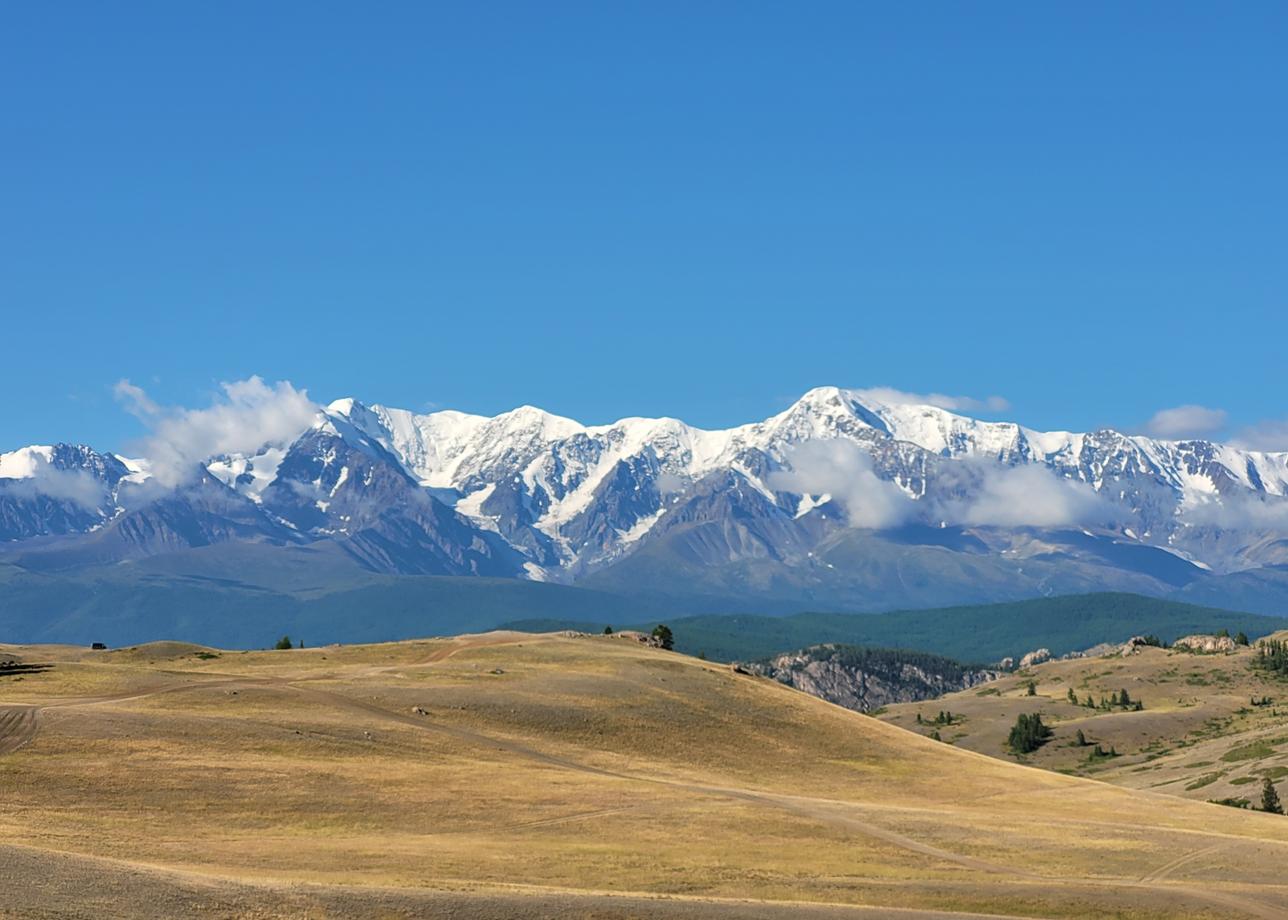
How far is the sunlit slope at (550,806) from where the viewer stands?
8031 centimetres

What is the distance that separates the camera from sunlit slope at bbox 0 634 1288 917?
263ft

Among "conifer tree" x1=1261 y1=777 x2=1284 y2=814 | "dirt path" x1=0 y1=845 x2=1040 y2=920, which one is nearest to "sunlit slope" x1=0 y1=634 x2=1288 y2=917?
"dirt path" x1=0 y1=845 x2=1040 y2=920

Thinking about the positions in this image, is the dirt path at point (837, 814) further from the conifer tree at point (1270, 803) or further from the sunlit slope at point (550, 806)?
the conifer tree at point (1270, 803)

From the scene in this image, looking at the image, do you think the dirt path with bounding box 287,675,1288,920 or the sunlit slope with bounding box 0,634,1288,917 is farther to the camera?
the dirt path with bounding box 287,675,1288,920

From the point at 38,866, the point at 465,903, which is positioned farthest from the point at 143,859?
the point at 465,903

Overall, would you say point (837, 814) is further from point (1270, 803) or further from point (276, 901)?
point (1270, 803)

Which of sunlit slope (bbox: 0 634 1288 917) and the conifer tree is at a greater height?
sunlit slope (bbox: 0 634 1288 917)

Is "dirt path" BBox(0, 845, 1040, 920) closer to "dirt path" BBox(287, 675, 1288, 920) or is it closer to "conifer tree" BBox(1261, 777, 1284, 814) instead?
"dirt path" BBox(287, 675, 1288, 920)

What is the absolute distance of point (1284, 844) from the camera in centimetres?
10912

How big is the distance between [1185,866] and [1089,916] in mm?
18812

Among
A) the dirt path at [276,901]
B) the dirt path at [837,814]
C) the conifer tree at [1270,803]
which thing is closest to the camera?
the dirt path at [276,901]

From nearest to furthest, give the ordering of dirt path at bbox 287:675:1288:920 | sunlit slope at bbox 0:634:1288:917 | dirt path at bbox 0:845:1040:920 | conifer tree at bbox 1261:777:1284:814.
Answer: dirt path at bbox 0:845:1040:920, sunlit slope at bbox 0:634:1288:917, dirt path at bbox 287:675:1288:920, conifer tree at bbox 1261:777:1284:814

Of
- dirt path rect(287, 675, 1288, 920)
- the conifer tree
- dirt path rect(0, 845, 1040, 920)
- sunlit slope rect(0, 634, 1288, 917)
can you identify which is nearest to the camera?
dirt path rect(0, 845, 1040, 920)

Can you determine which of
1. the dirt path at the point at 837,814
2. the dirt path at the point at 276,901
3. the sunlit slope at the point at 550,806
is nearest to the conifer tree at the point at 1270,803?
the sunlit slope at the point at 550,806
